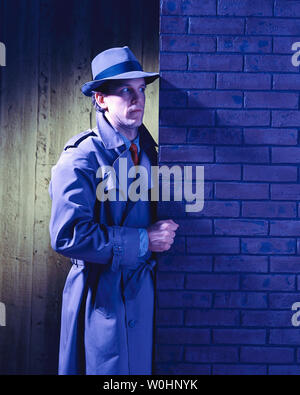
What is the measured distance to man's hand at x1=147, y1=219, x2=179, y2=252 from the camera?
1885 millimetres

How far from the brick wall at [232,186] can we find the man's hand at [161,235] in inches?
2.4

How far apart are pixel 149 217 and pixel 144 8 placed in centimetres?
147

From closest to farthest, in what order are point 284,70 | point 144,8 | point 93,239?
1. point 93,239
2. point 284,70
3. point 144,8

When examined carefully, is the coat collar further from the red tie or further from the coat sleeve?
the coat sleeve

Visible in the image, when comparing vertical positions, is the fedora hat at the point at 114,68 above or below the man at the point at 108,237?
above

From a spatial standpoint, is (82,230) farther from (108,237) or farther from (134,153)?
(134,153)

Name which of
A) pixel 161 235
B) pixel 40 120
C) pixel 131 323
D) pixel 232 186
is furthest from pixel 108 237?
pixel 40 120

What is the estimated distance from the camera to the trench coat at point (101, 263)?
1854mm

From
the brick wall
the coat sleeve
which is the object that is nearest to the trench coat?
the coat sleeve

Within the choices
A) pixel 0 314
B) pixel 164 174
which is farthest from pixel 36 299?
pixel 164 174

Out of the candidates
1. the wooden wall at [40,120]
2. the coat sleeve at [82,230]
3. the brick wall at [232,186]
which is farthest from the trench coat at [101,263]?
the wooden wall at [40,120]

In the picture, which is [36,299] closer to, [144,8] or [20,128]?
[20,128]

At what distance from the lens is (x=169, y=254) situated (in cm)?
196

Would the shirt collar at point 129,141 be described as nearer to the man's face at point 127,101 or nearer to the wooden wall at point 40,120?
the man's face at point 127,101
